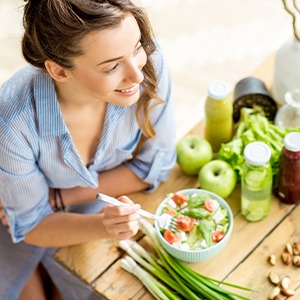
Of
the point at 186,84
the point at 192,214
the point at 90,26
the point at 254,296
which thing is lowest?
the point at 186,84

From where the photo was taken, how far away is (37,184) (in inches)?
73.7

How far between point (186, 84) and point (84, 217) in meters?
1.55

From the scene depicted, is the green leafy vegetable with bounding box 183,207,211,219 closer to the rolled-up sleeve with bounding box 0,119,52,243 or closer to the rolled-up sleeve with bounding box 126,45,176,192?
the rolled-up sleeve with bounding box 126,45,176,192

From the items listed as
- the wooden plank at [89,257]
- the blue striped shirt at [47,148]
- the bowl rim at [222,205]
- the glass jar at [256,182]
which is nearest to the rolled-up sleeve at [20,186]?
the blue striped shirt at [47,148]

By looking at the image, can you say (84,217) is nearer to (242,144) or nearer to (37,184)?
(37,184)

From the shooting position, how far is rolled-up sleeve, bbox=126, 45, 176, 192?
1.91m

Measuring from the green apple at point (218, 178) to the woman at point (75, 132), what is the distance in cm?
13

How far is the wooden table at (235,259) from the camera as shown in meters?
1.79

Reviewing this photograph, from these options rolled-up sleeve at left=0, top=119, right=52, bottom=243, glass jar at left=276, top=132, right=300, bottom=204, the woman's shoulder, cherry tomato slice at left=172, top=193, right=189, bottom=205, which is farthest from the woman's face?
glass jar at left=276, top=132, right=300, bottom=204

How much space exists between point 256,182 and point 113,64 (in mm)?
546

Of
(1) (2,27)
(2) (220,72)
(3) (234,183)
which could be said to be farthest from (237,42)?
(3) (234,183)

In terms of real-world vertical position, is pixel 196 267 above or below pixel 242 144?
below

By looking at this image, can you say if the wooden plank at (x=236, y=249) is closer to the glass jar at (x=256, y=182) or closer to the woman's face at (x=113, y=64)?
the glass jar at (x=256, y=182)

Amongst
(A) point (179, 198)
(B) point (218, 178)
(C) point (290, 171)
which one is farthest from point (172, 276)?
(C) point (290, 171)
